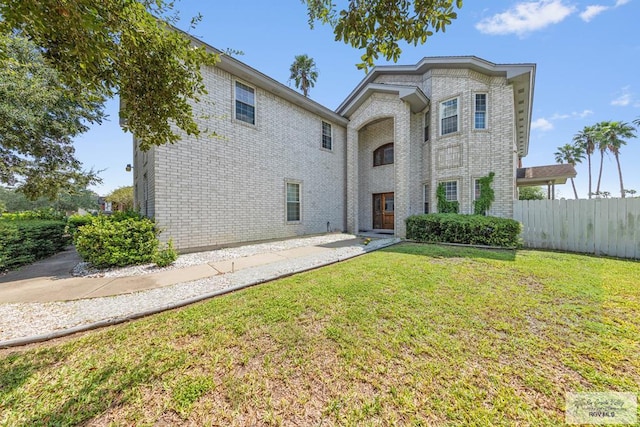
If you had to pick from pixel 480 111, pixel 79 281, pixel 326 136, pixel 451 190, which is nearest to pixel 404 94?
pixel 480 111

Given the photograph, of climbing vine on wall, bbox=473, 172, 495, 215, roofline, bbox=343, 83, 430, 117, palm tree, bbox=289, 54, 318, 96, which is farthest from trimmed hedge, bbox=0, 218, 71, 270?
palm tree, bbox=289, 54, 318, 96

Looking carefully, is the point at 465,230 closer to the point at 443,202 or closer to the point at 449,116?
the point at 443,202

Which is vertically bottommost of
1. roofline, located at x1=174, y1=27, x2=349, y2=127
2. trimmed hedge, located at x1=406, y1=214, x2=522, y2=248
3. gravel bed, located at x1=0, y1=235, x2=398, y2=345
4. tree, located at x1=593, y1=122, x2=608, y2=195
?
gravel bed, located at x1=0, y1=235, x2=398, y2=345

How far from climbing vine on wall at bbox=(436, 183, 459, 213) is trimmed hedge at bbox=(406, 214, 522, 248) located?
2028 mm

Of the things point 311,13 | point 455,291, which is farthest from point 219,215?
point 455,291

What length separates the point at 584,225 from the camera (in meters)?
7.74

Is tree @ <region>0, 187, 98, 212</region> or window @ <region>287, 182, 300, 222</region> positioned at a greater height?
tree @ <region>0, 187, 98, 212</region>

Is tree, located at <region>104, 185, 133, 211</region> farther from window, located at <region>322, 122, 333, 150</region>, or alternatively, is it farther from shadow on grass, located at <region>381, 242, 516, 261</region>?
shadow on grass, located at <region>381, 242, 516, 261</region>

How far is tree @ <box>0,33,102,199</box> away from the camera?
812cm

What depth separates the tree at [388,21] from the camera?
2.70m

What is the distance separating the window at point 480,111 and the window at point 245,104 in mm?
10053

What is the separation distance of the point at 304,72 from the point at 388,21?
24.3 metres

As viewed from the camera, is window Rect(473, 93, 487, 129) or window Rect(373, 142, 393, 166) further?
window Rect(373, 142, 393, 166)

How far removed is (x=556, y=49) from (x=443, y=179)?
19.5 feet
